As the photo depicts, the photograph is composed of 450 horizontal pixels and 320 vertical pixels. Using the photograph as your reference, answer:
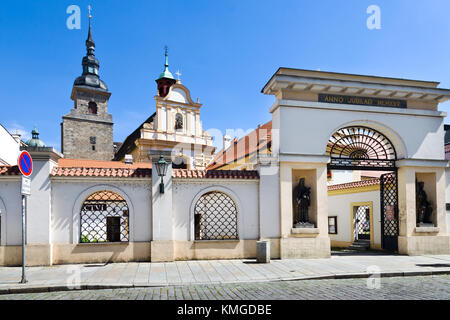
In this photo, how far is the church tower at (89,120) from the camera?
43188 millimetres

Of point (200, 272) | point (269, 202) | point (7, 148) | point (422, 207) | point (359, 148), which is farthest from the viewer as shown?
point (7, 148)

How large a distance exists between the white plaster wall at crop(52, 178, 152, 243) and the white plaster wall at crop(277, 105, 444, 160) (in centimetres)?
512

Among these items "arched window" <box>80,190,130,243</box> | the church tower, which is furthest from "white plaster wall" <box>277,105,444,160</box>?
the church tower

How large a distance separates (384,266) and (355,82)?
6.44 metres

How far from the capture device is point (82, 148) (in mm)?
44062

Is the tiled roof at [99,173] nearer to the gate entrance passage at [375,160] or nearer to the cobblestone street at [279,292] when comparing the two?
the cobblestone street at [279,292]

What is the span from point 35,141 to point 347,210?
14.2 meters

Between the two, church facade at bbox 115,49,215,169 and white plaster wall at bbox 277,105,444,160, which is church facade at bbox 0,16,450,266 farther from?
church facade at bbox 115,49,215,169

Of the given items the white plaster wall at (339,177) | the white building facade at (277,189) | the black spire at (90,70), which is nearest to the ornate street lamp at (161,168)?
the white building facade at (277,189)

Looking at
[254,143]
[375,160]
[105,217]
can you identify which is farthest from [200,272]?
[254,143]

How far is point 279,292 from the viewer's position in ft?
23.3

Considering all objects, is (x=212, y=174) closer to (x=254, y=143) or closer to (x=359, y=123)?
(x=359, y=123)

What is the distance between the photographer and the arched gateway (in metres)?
12.1
